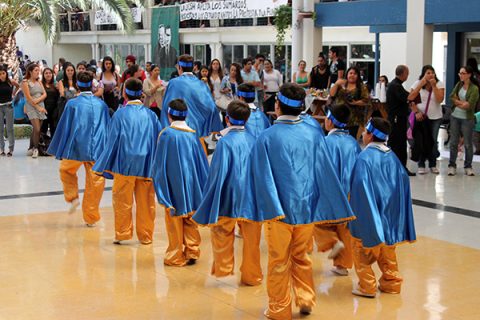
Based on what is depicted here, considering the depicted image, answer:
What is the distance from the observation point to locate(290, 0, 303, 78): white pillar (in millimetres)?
20531

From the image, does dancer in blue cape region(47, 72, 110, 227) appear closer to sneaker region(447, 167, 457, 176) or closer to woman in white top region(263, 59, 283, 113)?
sneaker region(447, 167, 457, 176)

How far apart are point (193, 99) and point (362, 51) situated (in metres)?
16.6

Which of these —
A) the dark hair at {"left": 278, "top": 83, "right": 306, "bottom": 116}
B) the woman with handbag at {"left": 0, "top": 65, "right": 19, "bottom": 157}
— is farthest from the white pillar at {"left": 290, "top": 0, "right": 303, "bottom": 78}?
the dark hair at {"left": 278, "top": 83, "right": 306, "bottom": 116}

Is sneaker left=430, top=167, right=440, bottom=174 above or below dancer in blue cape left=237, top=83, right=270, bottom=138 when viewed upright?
below

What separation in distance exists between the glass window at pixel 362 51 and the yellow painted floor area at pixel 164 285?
56.2ft

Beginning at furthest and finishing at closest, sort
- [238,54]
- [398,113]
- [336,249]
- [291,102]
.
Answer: [238,54] → [398,113] → [336,249] → [291,102]

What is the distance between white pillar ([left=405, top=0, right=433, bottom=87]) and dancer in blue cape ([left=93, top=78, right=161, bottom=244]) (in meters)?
9.46

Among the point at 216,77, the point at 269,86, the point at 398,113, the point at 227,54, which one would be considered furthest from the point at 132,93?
the point at 227,54

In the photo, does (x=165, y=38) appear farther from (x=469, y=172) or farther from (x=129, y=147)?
(x=129, y=147)

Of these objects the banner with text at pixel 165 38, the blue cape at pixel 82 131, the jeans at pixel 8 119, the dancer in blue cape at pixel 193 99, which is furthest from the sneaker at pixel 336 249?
the banner with text at pixel 165 38

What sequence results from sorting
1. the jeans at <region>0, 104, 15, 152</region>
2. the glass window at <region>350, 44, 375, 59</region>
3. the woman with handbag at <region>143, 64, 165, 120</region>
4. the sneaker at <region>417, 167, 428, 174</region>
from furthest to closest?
the glass window at <region>350, 44, 375, 59</region> → the jeans at <region>0, 104, 15, 152</region> → the woman with handbag at <region>143, 64, 165, 120</region> → the sneaker at <region>417, 167, 428, 174</region>

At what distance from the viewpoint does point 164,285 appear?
24.6 ft

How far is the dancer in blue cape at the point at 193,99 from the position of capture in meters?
10.0

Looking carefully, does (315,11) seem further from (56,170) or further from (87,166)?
(87,166)
